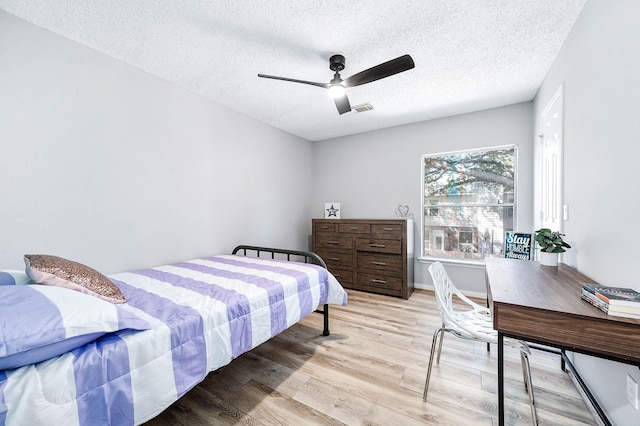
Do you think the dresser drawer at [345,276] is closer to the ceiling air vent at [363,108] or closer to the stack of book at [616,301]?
the ceiling air vent at [363,108]

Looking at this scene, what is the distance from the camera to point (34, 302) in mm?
986

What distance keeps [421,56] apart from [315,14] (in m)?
1.03

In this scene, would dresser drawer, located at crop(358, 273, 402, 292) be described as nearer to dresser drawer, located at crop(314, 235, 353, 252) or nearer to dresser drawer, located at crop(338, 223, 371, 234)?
dresser drawer, located at crop(314, 235, 353, 252)

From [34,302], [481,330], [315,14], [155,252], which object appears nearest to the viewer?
[34,302]

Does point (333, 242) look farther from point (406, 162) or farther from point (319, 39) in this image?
point (319, 39)

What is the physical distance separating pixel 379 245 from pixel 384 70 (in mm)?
2326

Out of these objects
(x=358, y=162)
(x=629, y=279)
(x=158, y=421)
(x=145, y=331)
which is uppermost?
(x=358, y=162)

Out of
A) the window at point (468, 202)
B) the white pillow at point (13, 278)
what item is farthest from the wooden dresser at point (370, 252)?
the white pillow at point (13, 278)

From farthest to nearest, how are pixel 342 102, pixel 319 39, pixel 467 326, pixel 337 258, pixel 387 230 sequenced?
pixel 337 258 → pixel 387 230 → pixel 342 102 → pixel 319 39 → pixel 467 326

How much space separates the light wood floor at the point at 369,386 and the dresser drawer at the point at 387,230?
133cm

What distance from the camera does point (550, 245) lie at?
5.99 feet

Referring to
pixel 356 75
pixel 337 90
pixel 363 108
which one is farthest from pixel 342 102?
pixel 363 108

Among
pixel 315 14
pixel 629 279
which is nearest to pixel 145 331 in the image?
pixel 315 14

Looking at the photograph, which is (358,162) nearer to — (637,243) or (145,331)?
(637,243)
